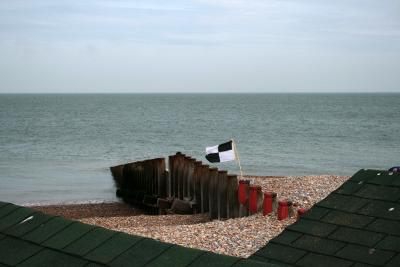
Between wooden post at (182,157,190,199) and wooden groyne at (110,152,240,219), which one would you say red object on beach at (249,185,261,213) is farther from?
wooden post at (182,157,190,199)

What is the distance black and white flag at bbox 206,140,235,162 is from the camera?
15.9 meters

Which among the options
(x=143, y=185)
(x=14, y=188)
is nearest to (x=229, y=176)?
(x=143, y=185)

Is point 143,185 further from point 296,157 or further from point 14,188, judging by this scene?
point 296,157

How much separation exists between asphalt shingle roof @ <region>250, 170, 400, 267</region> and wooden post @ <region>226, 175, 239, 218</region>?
333 inches

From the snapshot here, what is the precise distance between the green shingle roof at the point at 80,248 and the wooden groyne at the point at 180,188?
1016 centimetres

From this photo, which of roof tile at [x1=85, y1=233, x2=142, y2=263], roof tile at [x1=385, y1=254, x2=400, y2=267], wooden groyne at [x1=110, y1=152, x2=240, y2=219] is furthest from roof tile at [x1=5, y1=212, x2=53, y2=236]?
wooden groyne at [x1=110, y1=152, x2=240, y2=219]

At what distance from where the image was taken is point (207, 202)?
17031mm

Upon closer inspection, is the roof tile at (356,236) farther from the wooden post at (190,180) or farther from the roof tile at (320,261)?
the wooden post at (190,180)

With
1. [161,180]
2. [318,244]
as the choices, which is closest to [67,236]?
[318,244]

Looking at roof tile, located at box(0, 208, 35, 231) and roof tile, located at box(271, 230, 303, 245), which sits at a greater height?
roof tile, located at box(0, 208, 35, 231)

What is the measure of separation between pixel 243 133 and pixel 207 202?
5021 centimetres

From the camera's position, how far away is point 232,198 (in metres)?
15.0

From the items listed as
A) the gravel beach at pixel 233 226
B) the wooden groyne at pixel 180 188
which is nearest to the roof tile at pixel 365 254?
the gravel beach at pixel 233 226

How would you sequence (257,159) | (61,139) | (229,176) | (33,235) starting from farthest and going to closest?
(61,139)
(257,159)
(229,176)
(33,235)
